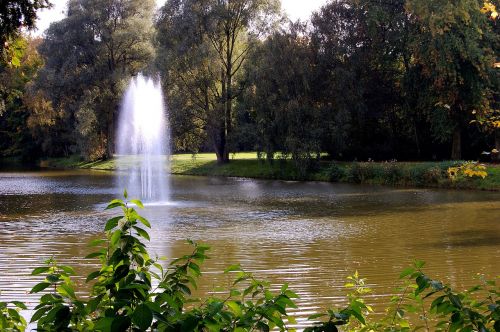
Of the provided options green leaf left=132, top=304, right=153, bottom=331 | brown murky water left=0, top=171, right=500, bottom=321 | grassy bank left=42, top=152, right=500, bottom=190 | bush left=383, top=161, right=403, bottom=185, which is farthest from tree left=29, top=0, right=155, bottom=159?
green leaf left=132, top=304, right=153, bottom=331

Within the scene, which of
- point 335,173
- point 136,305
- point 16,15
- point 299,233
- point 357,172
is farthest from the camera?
point 335,173

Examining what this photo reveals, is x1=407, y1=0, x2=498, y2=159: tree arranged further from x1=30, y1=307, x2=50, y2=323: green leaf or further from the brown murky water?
x1=30, y1=307, x2=50, y2=323: green leaf

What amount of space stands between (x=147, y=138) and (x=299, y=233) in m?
21.0

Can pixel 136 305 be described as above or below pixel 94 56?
below

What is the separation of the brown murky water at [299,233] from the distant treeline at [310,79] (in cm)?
639

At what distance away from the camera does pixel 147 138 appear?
32406 millimetres

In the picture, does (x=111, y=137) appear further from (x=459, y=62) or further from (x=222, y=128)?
(x=459, y=62)

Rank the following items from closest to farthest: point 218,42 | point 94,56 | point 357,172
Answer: point 357,172 → point 218,42 → point 94,56

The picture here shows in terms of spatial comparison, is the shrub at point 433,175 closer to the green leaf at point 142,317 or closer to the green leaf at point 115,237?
the green leaf at point 115,237

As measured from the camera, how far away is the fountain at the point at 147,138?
28531mm

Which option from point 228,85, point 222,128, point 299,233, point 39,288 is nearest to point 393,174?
point 222,128

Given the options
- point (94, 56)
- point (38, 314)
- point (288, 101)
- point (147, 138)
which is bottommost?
point (38, 314)

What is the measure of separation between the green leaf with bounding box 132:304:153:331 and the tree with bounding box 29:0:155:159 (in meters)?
39.6

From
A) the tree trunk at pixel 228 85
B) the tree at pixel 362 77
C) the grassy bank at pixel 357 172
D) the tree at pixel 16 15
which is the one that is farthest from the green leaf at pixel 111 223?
the tree trunk at pixel 228 85
